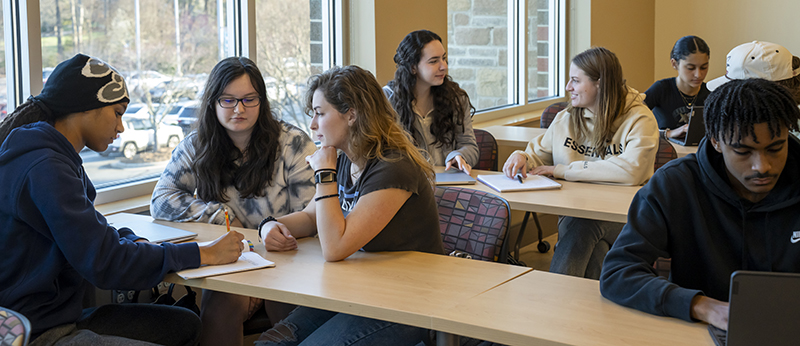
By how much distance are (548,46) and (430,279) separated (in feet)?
15.5

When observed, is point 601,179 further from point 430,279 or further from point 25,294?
point 25,294

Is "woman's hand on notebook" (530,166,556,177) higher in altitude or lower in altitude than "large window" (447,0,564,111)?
lower

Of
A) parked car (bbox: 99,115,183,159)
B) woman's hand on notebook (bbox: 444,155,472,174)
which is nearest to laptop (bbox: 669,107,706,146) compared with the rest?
woman's hand on notebook (bbox: 444,155,472,174)

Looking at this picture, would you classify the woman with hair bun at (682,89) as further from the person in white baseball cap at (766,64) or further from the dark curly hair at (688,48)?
the person in white baseball cap at (766,64)

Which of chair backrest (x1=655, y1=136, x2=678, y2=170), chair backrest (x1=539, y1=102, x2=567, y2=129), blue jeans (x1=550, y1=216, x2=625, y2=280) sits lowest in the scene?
blue jeans (x1=550, y1=216, x2=625, y2=280)

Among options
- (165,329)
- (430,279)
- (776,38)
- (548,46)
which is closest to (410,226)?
(430,279)

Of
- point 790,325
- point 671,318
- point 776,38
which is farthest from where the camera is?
point 776,38

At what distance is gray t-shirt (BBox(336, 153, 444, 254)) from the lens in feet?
6.02

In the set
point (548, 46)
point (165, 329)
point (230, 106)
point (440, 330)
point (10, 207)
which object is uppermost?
point (548, 46)

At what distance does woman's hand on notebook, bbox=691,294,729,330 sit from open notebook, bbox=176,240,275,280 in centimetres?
103

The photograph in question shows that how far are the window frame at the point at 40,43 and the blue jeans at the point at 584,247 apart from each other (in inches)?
69.4

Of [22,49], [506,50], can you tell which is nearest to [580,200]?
[22,49]

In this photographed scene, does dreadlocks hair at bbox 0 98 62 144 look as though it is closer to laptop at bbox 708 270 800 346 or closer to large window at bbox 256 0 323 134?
laptop at bbox 708 270 800 346

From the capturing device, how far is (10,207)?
154 cm
